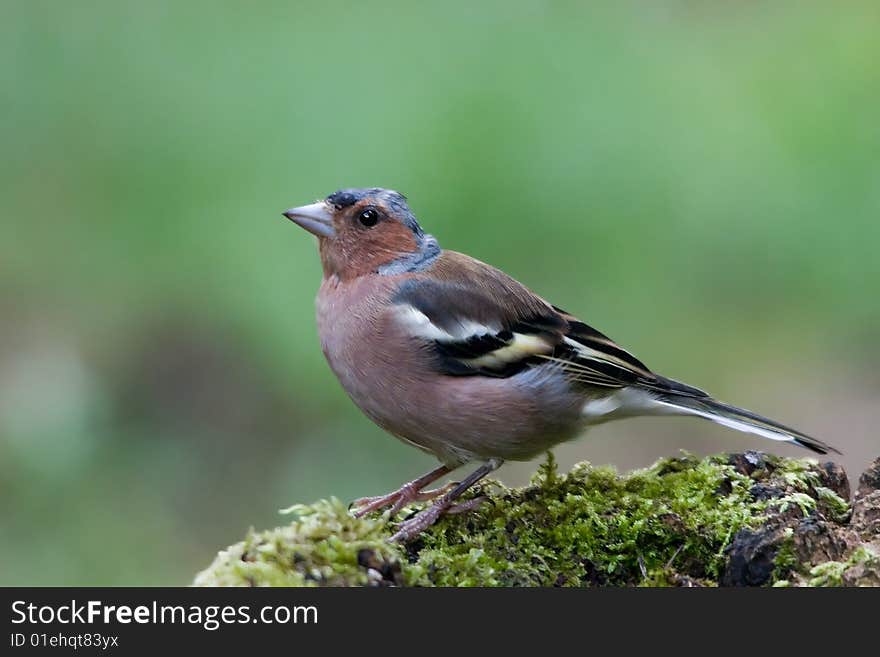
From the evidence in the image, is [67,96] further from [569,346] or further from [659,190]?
[569,346]

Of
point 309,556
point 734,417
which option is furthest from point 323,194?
point 309,556

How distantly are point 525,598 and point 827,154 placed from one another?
744 centimetres

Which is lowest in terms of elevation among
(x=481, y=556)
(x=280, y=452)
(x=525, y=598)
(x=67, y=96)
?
(x=525, y=598)

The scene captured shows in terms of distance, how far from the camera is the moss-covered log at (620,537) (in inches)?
137

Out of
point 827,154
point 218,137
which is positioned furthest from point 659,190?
point 218,137

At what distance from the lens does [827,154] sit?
9.62 m

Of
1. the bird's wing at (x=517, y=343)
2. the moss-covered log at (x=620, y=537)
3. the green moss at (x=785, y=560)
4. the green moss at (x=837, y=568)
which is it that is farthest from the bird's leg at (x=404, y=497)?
the green moss at (x=837, y=568)

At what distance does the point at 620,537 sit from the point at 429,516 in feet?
2.47

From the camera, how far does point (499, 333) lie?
496 centimetres

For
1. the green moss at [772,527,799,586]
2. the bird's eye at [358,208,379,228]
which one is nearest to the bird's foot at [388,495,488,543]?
the green moss at [772,527,799,586]

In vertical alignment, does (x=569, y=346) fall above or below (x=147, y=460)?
below

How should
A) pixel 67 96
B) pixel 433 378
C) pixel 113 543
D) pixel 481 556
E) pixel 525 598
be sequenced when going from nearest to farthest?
pixel 525 598
pixel 481 556
pixel 433 378
pixel 113 543
pixel 67 96

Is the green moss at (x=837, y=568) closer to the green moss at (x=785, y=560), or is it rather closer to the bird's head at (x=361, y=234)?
the green moss at (x=785, y=560)

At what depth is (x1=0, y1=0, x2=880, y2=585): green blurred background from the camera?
7793mm
